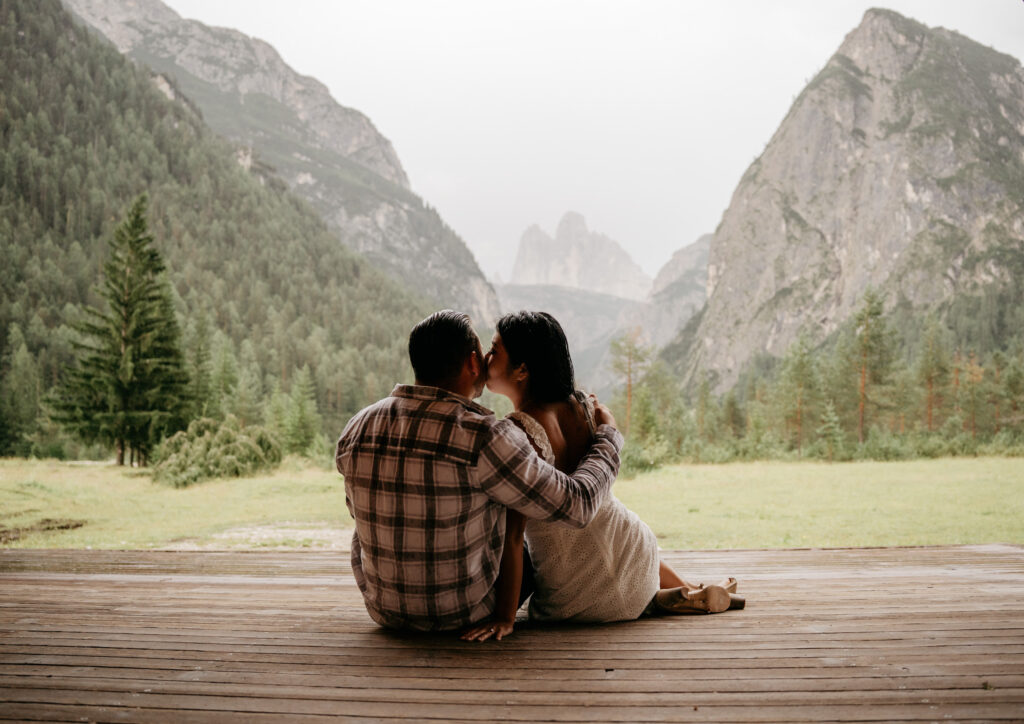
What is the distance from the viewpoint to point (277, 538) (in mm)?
7574

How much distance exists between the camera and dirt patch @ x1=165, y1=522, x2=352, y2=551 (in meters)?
6.67

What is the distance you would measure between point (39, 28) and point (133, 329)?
2934 inches

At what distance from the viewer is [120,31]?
174250 millimetres

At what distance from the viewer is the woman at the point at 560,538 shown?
2.08 metres

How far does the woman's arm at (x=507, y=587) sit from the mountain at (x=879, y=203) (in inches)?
3167

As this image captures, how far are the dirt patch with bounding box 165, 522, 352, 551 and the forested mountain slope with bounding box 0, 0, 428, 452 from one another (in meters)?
31.1

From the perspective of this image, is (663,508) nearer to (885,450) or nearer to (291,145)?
(885,450)

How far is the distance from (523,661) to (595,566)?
1.55 ft

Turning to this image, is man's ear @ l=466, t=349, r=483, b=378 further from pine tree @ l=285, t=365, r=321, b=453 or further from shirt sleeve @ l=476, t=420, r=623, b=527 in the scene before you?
pine tree @ l=285, t=365, r=321, b=453

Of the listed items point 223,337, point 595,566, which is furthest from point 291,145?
point 595,566

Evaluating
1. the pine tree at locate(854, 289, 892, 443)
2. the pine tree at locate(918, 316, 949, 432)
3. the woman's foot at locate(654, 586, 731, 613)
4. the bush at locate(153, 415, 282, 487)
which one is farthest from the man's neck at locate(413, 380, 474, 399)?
the pine tree at locate(918, 316, 949, 432)

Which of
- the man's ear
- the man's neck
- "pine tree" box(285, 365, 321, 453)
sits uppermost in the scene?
the man's ear

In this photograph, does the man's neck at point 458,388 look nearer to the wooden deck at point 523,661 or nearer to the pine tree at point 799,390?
the wooden deck at point 523,661

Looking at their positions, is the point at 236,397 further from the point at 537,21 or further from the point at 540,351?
the point at 537,21
